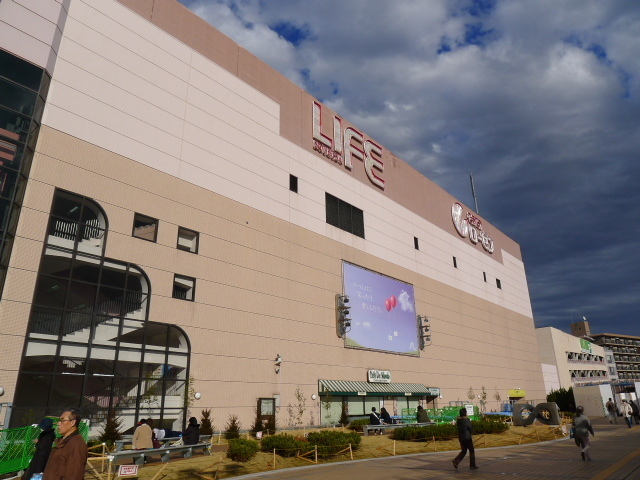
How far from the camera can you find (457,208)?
6094cm

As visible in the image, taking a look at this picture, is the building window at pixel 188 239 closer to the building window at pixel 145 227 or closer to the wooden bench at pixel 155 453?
the building window at pixel 145 227

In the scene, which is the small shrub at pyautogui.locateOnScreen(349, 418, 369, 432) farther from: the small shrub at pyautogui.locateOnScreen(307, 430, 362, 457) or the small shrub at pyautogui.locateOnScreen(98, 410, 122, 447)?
the small shrub at pyautogui.locateOnScreen(98, 410, 122, 447)

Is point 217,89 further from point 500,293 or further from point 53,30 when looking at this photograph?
point 500,293

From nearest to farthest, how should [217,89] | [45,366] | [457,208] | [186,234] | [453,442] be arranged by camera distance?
1. [45,366]
2. [453,442]
3. [186,234]
4. [217,89]
5. [457,208]

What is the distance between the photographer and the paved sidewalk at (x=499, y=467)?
12.6m

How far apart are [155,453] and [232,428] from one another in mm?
10676

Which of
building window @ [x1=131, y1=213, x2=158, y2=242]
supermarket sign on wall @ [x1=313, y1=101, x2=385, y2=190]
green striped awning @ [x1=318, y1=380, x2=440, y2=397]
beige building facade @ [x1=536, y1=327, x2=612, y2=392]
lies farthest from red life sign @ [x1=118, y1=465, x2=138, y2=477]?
beige building facade @ [x1=536, y1=327, x2=612, y2=392]

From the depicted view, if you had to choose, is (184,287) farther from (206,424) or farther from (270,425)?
(270,425)

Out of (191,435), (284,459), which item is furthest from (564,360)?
(191,435)

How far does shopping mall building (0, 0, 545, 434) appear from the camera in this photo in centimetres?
2158

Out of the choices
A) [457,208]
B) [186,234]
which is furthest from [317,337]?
[457,208]

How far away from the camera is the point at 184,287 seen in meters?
27.2

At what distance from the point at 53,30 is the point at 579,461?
30.2 m

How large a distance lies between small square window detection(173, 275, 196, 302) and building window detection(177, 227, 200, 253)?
1.87m
